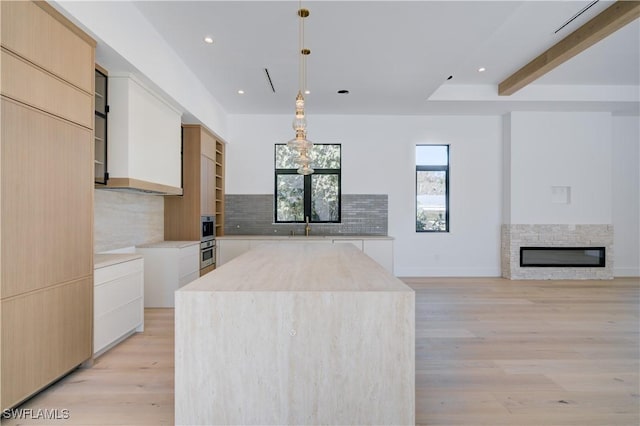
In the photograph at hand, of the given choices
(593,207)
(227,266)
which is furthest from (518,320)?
(593,207)

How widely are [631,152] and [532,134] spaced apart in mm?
2053

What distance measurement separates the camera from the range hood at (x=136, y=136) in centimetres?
291

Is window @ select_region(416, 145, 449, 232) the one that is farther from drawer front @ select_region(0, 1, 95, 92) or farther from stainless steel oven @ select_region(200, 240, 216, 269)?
drawer front @ select_region(0, 1, 95, 92)

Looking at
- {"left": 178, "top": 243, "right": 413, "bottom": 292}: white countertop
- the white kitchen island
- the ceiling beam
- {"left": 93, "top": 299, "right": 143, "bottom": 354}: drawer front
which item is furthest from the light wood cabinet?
the ceiling beam

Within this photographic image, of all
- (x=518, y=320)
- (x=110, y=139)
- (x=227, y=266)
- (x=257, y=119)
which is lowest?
(x=518, y=320)

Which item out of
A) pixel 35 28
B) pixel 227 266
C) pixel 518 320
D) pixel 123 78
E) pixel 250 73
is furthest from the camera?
pixel 250 73

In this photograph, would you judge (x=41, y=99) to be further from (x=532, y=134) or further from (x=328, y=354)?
(x=532, y=134)

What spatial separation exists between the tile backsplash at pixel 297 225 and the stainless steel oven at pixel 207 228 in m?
0.65

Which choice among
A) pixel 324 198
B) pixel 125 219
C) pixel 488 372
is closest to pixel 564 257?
pixel 324 198

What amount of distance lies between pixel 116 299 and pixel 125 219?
1268 millimetres

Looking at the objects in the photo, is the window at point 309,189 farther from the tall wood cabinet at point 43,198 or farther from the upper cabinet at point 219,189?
the tall wood cabinet at point 43,198

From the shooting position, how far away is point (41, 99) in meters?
1.96

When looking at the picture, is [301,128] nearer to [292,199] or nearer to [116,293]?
[116,293]

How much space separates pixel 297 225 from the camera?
5.85 meters
